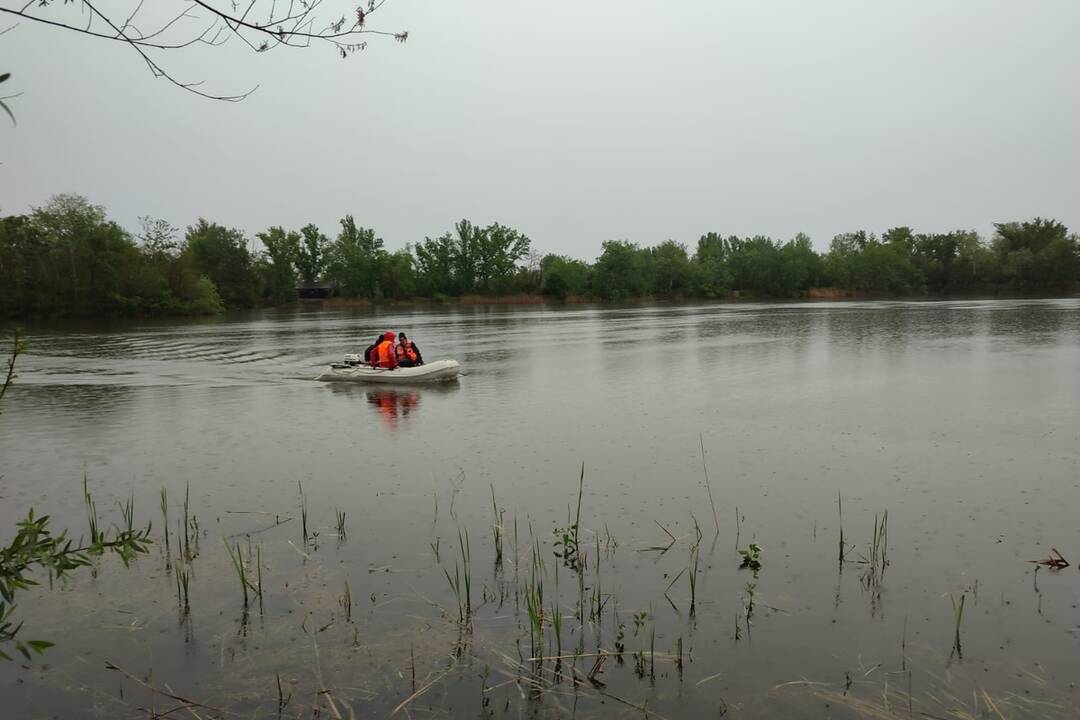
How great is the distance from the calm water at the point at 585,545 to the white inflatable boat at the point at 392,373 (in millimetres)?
2191

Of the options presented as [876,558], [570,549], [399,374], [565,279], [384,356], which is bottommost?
[876,558]

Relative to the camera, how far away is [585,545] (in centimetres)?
733

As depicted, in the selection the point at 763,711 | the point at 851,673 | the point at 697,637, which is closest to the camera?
the point at 763,711

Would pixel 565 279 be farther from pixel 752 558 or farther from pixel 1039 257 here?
pixel 752 558

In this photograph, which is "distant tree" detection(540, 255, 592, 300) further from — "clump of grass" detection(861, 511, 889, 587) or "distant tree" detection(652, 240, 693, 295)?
"clump of grass" detection(861, 511, 889, 587)

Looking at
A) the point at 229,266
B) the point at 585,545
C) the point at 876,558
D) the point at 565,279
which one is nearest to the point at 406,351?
the point at 585,545

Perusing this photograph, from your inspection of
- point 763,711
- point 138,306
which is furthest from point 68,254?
point 763,711

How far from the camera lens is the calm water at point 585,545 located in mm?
4902

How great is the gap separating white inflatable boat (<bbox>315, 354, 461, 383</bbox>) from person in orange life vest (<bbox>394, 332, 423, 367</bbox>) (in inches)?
18.4

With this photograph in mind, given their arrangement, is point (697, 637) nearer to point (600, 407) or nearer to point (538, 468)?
point (538, 468)

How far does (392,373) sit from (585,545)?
537 inches

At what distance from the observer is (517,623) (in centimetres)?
573

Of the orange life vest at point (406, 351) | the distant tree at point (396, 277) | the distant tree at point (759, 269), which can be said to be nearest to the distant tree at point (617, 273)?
the distant tree at point (759, 269)

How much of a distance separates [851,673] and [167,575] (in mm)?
5593
